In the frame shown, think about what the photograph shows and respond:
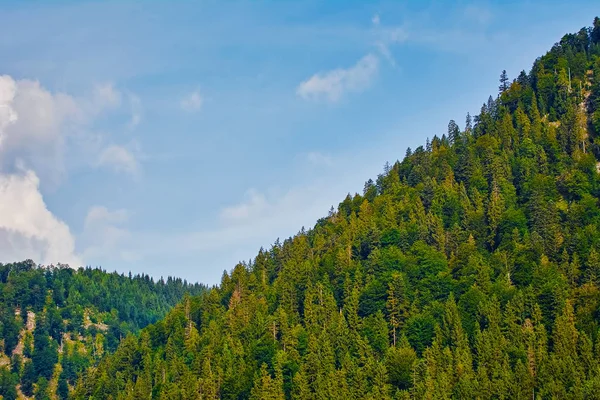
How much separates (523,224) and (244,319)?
56.3m

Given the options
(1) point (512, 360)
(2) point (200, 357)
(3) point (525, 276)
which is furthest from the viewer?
(2) point (200, 357)

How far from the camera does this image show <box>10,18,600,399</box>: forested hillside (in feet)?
392

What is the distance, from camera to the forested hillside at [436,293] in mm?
119438

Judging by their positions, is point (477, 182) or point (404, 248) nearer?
point (404, 248)

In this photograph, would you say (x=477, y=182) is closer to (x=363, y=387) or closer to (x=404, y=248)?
(x=404, y=248)

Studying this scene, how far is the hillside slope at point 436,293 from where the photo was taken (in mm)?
119562

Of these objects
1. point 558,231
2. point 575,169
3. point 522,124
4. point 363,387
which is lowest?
point 363,387

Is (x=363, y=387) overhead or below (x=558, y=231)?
below

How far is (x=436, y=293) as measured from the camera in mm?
143625

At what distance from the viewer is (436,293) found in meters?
144

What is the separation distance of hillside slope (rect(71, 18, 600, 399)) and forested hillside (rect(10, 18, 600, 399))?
1.05ft

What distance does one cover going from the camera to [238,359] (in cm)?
14100

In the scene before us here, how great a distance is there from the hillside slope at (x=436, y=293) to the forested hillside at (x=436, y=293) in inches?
12.6

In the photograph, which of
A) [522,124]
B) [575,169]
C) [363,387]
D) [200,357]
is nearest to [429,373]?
[363,387]
